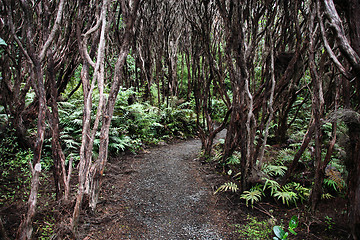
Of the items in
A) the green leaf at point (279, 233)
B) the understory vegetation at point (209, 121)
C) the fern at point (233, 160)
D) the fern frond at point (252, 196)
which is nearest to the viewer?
the green leaf at point (279, 233)

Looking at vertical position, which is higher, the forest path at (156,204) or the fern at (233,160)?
the fern at (233,160)

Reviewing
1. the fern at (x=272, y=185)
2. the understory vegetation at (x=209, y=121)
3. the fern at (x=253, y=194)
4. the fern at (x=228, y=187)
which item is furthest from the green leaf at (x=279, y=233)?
the fern at (x=228, y=187)

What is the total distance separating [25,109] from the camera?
312 cm

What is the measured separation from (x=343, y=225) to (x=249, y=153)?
122 cm

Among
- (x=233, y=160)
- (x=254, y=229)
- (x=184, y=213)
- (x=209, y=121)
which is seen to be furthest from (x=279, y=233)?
(x=209, y=121)

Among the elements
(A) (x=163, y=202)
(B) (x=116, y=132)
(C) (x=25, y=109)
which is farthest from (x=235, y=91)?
(C) (x=25, y=109)

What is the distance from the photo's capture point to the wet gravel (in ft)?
7.12

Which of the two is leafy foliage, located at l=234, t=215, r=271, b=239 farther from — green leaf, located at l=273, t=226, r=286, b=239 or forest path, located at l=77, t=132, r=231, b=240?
green leaf, located at l=273, t=226, r=286, b=239

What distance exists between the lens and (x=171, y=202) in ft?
8.93

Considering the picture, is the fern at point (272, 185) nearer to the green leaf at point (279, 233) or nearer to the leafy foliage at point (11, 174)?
the green leaf at point (279, 233)

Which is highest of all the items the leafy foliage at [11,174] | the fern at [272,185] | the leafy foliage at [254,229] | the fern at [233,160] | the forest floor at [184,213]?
the leafy foliage at [11,174]

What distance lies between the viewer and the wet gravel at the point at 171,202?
7.12ft

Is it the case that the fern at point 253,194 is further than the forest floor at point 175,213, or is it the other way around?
the fern at point 253,194

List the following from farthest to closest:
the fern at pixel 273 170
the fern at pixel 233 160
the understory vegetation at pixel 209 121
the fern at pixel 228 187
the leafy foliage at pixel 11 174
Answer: the fern at pixel 233 160 → the fern at pixel 273 170 → the fern at pixel 228 187 → the leafy foliage at pixel 11 174 → the understory vegetation at pixel 209 121
